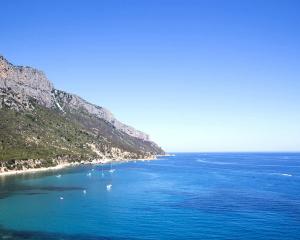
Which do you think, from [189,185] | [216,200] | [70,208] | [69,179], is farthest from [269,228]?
[69,179]

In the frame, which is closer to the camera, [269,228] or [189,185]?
[269,228]

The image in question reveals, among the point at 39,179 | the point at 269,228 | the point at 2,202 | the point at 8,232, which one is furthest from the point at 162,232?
the point at 39,179

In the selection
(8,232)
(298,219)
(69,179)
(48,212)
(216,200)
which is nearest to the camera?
(8,232)

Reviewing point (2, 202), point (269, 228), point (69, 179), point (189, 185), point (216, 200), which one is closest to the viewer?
point (269, 228)

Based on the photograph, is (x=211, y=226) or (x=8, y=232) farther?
(x=211, y=226)

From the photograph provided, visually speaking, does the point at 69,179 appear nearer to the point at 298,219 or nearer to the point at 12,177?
the point at 12,177

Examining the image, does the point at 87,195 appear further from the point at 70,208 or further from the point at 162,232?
the point at 162,232

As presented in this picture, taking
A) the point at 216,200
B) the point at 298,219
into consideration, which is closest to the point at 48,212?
the point at 216,200

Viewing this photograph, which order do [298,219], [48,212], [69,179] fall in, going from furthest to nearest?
[69,179] → [48,212] → [298,219]

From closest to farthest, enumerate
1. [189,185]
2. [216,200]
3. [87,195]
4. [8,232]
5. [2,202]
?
[8,232] → [2,202] → [216,200] → [87,195] → [189,185]
